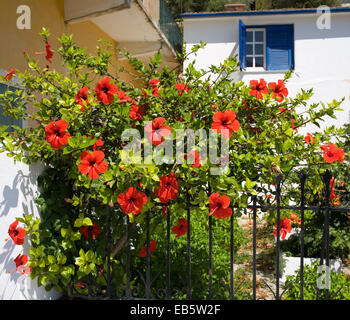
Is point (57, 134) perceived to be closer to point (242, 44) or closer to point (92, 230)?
point (92, 230)

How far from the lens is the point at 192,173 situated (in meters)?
2.26

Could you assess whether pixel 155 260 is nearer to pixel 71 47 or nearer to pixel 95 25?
pixel 71 47

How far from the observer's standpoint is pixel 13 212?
2.42m

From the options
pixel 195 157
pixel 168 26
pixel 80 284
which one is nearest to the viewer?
pixel 195 157

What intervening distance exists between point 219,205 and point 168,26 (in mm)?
9314

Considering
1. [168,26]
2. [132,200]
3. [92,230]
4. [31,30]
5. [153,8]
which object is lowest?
[92,230]

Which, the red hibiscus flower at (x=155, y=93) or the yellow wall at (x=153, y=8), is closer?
the red hibiscus flower at (x=155, y=93)

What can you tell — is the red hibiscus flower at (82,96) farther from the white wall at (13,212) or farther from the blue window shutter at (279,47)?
the blue window shutter at (279,47)

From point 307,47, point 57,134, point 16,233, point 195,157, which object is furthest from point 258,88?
point 307,47

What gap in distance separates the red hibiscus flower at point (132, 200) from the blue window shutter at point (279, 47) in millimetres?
9908

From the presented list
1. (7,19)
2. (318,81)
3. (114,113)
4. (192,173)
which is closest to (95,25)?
(7,19)

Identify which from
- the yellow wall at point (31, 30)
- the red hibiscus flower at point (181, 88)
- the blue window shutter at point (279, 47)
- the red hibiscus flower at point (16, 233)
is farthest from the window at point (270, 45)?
the red hibiscus flower at point (16, 233)

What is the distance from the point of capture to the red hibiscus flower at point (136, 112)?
240 centimetres
